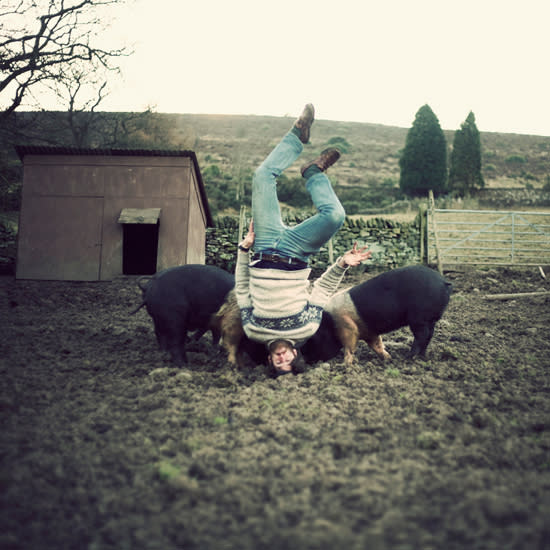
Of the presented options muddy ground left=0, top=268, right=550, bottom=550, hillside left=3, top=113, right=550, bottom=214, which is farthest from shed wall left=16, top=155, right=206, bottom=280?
muddy ground left=0, top=268, right=550, bottom=550

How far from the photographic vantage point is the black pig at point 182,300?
4.20 m

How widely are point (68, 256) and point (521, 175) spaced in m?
50.7

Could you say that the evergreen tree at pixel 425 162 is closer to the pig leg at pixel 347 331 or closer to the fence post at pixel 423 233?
the fence post at pixel 423 233

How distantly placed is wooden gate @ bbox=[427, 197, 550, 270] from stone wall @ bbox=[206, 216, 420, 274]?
0.78m

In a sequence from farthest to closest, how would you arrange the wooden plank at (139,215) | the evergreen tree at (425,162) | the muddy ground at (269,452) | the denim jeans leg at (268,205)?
the evergreen tree at (425,162)
the wooden plank at (139,215)
the denim jeans leg at (268,205)
the muddy ground at (269,452)

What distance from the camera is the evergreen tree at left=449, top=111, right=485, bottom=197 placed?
39406 mm

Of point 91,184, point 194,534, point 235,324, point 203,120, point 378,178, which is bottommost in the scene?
point 194,534

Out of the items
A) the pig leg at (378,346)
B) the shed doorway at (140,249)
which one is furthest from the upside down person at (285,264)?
the shed doorway at (140,249)

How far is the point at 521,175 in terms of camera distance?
160 feet

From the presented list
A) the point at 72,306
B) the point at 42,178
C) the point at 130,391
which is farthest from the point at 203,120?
the point at 130,391

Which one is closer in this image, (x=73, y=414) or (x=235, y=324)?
(x=73, y=414)

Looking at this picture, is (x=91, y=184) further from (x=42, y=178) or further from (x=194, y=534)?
(x=194, y=534)

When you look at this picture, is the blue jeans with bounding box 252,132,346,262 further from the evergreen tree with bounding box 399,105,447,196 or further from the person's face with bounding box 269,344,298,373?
the evergreen tree with bounding box 399,105,447,196

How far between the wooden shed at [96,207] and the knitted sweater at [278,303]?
796 cm
